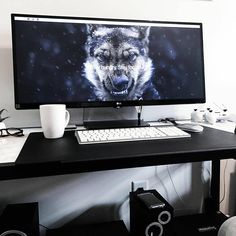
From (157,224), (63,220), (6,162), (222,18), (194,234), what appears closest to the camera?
(6,162)

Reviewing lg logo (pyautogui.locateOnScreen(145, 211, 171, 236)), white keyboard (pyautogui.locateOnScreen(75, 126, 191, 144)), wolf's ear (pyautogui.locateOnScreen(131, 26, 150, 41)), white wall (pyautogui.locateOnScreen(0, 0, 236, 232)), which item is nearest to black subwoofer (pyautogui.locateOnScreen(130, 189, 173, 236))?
lg logo (pyautogui.locateOnScreen(145, 211, 171, 236))

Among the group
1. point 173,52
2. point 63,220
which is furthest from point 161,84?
point 63,220

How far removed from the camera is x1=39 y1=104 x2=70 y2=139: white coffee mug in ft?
2.84

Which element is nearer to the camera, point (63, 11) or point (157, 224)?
point (157, 224)

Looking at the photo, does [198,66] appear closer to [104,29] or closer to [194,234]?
[104,29]

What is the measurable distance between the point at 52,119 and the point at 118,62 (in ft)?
1.38

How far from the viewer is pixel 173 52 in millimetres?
1157

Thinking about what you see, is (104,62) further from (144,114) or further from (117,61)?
(144,114)

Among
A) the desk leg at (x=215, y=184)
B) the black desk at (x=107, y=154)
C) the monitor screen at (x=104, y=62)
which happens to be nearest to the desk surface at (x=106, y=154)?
the black desk at (x=107, y=154)

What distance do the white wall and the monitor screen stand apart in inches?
7.4

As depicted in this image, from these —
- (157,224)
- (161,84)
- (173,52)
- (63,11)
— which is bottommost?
(157,224)

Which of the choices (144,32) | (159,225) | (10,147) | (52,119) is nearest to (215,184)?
(159,225)

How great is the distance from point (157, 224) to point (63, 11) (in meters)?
1.09

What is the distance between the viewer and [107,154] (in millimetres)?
676
